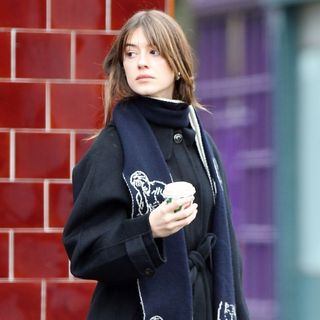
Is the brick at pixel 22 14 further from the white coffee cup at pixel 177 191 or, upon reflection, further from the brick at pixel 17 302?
the white coffee cup at pixel 177 191

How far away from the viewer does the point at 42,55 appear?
4.68m

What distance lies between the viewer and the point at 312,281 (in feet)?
23.5

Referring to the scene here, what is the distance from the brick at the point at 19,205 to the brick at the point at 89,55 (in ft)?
1.42

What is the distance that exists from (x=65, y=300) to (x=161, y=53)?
1442mm

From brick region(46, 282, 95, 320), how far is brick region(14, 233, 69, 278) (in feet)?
0.14

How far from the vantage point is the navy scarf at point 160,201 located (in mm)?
3375

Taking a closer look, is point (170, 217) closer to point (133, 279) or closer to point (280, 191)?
point (133, 279)

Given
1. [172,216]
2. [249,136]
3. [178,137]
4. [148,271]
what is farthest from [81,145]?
[249,136]

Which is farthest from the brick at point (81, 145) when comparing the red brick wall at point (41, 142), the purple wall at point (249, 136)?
the purple wall at point (249, 136)

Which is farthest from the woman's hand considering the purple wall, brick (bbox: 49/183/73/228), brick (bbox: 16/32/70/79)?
the purple wall

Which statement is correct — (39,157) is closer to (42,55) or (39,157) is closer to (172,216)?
(42,55)

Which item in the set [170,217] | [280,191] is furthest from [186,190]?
[280,191]

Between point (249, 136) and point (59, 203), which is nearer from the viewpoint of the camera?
point (59, 203)

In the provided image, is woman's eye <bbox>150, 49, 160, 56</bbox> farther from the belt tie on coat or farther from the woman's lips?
the belt tie on coat
